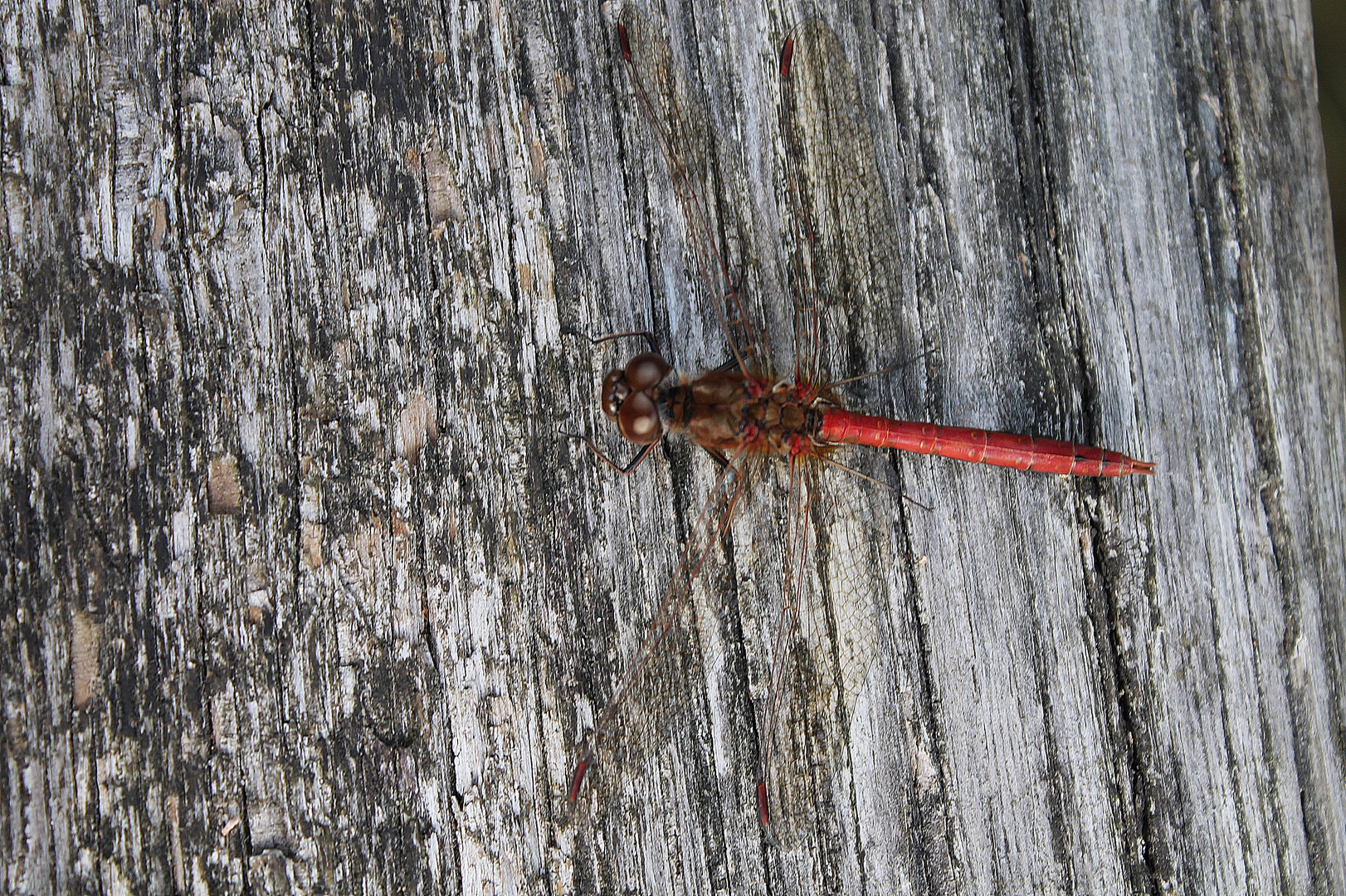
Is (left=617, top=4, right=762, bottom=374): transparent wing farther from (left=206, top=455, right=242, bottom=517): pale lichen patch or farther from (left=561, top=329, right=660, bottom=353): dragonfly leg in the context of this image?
(left=206, top=455, right=242, bottom=517): pale lichen patch

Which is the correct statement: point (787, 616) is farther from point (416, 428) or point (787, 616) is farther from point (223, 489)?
point (223, 489)

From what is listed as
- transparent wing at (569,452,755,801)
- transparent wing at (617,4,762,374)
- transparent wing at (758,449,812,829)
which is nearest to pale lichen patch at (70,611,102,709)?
transparent wing at (569,452,755,801)

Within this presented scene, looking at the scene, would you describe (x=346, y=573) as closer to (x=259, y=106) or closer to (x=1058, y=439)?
(x=259, y=106)

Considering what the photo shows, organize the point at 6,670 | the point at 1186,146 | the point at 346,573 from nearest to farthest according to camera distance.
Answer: the point at 6,670, the point at 346,573, the point at 1186,146

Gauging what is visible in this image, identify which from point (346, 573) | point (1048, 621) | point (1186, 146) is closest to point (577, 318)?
point (346, 573)

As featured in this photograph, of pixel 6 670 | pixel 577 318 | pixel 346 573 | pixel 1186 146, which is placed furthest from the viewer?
pixel 1186 146

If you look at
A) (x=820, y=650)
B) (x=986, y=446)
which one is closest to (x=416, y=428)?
(x=820, y=650)
